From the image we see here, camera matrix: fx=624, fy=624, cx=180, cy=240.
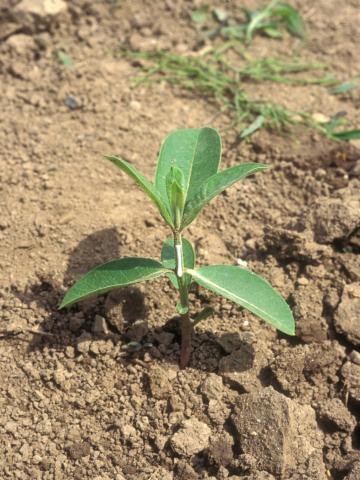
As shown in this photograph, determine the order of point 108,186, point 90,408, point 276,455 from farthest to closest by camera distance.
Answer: point 108,186 < point 90,408 < point 276,455

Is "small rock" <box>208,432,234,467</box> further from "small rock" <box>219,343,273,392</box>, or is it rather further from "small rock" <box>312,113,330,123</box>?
"small rock" <box>312,113,330,123</box>

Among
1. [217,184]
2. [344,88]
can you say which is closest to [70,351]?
[217,184]

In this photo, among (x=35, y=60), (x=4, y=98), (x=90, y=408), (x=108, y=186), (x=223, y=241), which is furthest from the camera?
(x=35, y=60)

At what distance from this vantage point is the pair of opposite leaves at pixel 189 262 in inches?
73.0

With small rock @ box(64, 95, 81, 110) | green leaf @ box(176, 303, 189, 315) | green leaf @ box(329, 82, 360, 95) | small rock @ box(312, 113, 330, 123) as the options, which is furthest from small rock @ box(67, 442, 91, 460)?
green leaf @ box(329, 82, 360, 95)

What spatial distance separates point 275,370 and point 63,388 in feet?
2.39

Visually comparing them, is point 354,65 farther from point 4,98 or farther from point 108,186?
point 4,98

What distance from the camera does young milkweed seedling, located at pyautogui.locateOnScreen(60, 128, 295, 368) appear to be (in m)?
1.86

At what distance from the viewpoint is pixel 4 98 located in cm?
314

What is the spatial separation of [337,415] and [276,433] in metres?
0.23

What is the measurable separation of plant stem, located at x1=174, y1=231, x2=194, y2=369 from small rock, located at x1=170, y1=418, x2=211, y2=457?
22 centimetres

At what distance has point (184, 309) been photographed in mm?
2006

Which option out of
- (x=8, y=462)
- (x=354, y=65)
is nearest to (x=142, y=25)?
(x=354, y=65)

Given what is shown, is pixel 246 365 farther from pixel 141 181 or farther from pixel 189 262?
pixel 141 181
